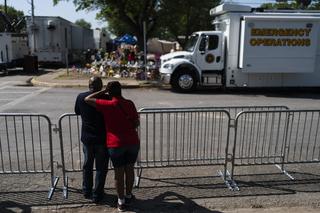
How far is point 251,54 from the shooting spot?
16.6 meters

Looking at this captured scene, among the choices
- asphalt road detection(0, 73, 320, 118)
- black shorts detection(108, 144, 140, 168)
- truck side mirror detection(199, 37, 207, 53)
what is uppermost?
truck side mirror detection(199, 37, 207, 53)

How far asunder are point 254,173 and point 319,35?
1247 centimetres

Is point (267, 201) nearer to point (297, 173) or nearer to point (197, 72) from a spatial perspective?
point (297, 173)

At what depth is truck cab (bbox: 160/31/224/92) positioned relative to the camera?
17234 millimetres

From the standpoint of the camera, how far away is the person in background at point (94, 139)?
5051 mm

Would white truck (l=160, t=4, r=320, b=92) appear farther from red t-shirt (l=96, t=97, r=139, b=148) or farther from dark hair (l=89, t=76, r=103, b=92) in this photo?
red t-shirt (l=96, t=97, r=139, b=148)

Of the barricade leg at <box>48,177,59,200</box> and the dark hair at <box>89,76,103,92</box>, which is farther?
the barricade leg at <box>48,177,59,200</box>

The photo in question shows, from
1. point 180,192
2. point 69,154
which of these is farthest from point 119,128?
point 69,154

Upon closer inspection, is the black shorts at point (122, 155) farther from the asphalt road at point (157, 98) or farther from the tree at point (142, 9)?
the tree at point (142, 9)

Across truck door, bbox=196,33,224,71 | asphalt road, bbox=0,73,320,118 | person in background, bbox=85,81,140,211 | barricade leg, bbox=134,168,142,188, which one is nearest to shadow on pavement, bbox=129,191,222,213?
person in background, bbox=85,81,140,211

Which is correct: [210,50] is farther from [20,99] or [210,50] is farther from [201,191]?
[201,191]

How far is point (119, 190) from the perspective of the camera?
16.5ft

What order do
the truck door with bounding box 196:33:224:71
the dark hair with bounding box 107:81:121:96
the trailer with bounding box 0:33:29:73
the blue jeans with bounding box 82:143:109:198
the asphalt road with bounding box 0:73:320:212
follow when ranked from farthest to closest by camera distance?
1. the trailer with bounding box 0:33:29:73
2. the truck door with bounding box 196:33:224:71
3. the asphalt road with bounding box 0:73:320:212
4. the blue jeans with bounding box 82:143:109:198
5. the dark hair with bounding box 107:81:121:96

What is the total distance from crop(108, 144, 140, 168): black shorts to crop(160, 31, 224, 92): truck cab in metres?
12.5
